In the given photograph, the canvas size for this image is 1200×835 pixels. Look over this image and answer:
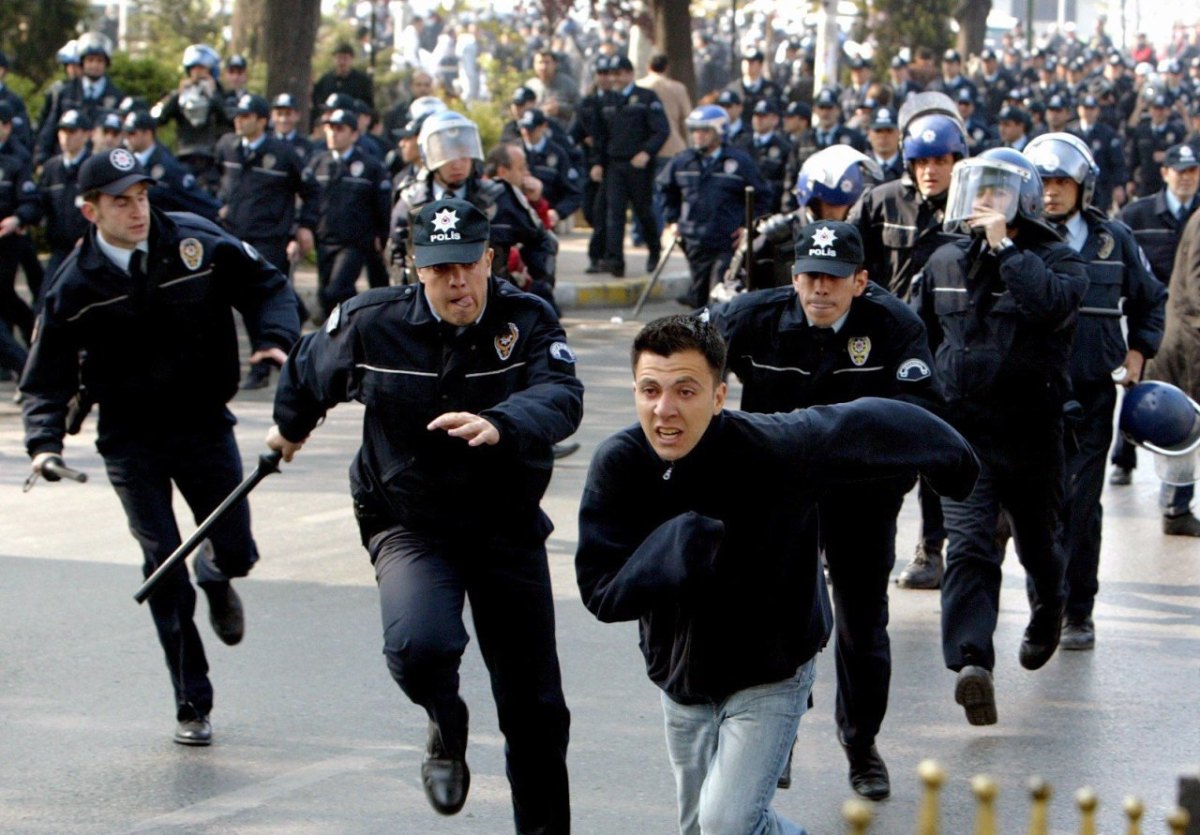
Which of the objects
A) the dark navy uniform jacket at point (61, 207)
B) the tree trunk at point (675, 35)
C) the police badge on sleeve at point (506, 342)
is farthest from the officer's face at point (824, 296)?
the tree trunk at point (675, 35)

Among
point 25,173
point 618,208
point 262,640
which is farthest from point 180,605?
point 618,208

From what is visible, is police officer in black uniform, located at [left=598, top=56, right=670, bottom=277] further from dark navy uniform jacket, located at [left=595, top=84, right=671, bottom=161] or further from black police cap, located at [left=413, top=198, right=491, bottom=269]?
black police cap, located at [left=413, top=198, right=491, bottom=269]

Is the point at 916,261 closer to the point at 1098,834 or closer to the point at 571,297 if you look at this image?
the point at 1098,834

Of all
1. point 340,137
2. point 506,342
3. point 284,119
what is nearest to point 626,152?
point 284,119

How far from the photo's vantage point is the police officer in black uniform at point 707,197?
48.1 ft

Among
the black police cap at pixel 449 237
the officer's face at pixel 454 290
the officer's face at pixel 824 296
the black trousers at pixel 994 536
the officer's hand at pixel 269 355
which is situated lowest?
the black trousers at pixel 994 536

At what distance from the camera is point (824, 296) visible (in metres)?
5.97

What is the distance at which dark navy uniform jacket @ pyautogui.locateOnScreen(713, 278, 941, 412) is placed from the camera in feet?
19.9

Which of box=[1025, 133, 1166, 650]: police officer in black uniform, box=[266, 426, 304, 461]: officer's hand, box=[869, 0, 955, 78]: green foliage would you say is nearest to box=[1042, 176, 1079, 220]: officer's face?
box=[1025, 133, 1166, 650]: police officer in black uniform

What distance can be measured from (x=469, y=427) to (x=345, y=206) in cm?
1006

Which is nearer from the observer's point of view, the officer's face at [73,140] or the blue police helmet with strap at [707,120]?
the officer's face at [73,140]

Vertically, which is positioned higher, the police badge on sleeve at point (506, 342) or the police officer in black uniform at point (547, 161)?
the police badge on sleeve at point (506, 342)

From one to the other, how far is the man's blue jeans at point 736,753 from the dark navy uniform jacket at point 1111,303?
11.5ft

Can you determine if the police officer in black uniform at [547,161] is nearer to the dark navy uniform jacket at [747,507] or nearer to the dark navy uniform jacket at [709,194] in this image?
the dark navy uniform jacket at [709,194]
